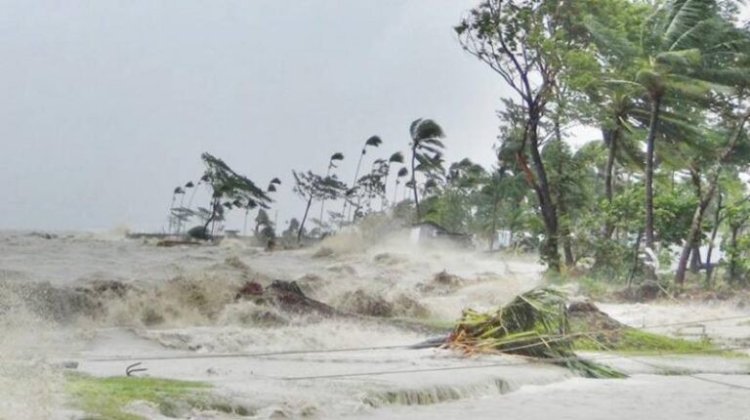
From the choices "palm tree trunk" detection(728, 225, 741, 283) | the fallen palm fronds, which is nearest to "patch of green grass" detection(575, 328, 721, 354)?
the fallen palm fronds

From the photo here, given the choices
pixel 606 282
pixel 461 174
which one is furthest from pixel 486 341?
pixel 461 174

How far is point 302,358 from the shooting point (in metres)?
11.2

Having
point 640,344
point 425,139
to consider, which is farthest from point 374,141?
point 640,344

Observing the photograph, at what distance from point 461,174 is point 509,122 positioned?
60.9ft

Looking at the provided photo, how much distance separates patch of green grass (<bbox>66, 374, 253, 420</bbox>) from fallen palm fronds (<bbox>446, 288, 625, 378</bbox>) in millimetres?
4656

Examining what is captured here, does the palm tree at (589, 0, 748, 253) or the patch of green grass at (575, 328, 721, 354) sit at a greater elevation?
the palm tree at (589, 0, 748, 253)

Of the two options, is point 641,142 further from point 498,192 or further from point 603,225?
point 498,192

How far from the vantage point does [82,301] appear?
1454 centimetres

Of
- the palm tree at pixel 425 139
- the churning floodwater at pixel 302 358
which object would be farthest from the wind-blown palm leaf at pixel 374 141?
the churning floodwater at pixel 302 358

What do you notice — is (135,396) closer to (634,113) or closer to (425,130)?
(634,113)

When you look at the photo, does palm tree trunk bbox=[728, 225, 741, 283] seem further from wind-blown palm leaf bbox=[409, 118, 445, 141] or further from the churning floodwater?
wind-blown palm leaf bbox=[409, 118, 445, 141]

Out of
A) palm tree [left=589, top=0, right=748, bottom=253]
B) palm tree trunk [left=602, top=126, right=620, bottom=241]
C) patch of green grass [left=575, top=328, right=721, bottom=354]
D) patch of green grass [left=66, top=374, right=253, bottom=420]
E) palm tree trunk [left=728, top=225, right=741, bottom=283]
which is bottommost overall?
patch of green grass [left=66, top=374, right=253, bottom=420]

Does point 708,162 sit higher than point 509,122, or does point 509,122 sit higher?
point 509,122

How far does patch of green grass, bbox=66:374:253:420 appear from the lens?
21.8 ft
